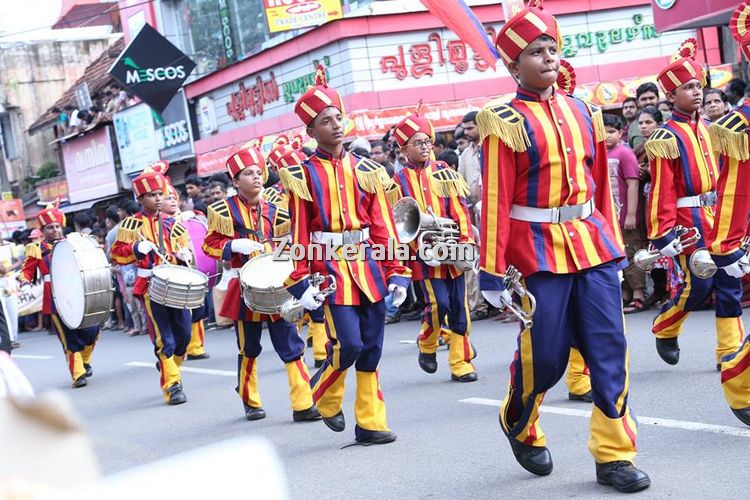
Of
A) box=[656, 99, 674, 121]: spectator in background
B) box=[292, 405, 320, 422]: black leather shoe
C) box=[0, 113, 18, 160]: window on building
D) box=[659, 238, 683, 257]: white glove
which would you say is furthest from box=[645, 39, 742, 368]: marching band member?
box=[0, 113, 18, 160]: window on building

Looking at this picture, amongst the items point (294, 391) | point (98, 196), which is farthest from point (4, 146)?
point (294, 391)

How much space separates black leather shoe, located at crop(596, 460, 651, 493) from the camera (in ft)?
16.3

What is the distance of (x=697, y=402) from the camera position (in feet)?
22.1

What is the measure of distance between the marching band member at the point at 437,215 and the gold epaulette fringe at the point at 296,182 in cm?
244

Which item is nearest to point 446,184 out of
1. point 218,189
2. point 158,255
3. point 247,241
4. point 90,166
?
point 247,241

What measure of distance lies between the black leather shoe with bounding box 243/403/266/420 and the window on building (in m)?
39.5

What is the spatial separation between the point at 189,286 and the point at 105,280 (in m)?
1.86

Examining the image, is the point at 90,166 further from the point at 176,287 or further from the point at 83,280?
the point at 176,287

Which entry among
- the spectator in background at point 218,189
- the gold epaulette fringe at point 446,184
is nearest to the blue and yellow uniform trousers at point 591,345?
the gold epaulette fringe at point 446,184

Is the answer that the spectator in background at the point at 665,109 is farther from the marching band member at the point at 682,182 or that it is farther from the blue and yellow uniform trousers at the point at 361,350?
the blue and yellow uniform trousers at the point at 361,350

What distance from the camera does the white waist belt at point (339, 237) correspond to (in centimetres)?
685

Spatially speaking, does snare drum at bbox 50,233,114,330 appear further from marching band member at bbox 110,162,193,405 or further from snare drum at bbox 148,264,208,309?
snare drum at bbox 148,264,208,309

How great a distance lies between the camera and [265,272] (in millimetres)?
8023

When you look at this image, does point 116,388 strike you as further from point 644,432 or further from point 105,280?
point 644,432
